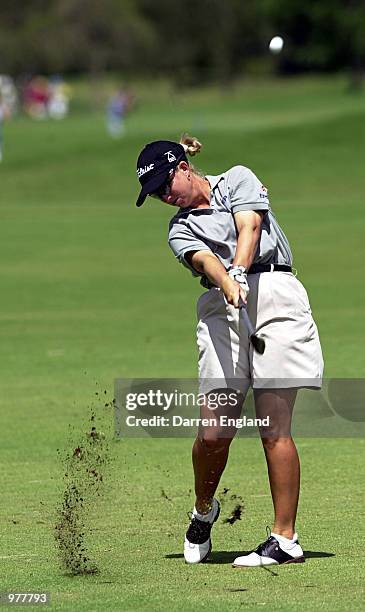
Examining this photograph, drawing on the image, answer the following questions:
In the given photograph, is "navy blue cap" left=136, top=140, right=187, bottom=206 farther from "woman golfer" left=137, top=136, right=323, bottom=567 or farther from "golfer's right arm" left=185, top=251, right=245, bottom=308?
"golfer's right arm" left=185, top=251, right=245, bottom=308

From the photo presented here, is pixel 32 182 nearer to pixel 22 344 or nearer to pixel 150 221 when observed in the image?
pixel 150 221

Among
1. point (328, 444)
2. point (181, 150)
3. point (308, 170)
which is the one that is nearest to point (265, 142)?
point (308, 170)

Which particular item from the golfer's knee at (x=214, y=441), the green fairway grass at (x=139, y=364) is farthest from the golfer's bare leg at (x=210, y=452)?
the green fairway grass at (x=139, y=364)

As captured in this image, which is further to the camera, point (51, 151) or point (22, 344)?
point (51, 151)

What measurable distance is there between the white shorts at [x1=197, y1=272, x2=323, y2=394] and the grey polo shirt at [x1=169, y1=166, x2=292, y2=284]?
13cm

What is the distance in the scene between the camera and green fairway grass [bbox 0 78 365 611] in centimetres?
664

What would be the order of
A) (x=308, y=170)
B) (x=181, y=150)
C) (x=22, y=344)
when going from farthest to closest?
(x=308, y=170) → (x=22, y=344) → (x=181, y=150)

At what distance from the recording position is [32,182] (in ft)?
130

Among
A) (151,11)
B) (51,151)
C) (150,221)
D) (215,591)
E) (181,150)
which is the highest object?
(151,11)

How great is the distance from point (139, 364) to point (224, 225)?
7.25 m

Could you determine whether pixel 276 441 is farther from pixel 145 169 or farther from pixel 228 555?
pixel 145 169

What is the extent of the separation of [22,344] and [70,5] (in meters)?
100

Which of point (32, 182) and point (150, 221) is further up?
point (32, 182)

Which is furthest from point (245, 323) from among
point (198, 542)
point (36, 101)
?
point (36, 101)
